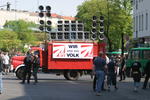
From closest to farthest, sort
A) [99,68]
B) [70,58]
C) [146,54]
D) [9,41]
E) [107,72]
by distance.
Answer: [99,68] → [107,72] → [70,58] → [146,54] → [9,41]

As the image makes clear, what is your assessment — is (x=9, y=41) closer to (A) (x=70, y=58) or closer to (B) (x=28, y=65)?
(A) (x=70, y=58)

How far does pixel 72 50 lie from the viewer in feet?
115

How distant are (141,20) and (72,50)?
3071 cm

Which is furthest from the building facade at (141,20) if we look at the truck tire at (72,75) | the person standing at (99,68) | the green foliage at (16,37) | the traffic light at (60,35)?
the green foliage at (16,37)

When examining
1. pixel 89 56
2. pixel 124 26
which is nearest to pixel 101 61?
pixel 89 56

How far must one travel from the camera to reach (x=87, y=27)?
84.7 m

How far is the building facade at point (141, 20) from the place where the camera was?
61.4m

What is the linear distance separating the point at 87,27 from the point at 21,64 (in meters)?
49.2

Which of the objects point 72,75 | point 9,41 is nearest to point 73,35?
point 72,75

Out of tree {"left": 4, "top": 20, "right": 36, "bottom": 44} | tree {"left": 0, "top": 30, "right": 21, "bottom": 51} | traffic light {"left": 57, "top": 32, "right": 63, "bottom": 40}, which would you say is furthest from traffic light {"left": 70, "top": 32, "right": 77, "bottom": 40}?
tree {"left": 4, "top": 20, "right": 36, "bottom": 44}

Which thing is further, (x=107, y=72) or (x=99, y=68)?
(x=107, y=72)

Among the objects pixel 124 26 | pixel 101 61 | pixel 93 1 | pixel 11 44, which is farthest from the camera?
pixel 11 44

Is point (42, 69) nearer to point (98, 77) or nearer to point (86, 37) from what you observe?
point (86, 37)

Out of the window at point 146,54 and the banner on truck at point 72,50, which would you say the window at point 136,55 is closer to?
the window at point 146,54
